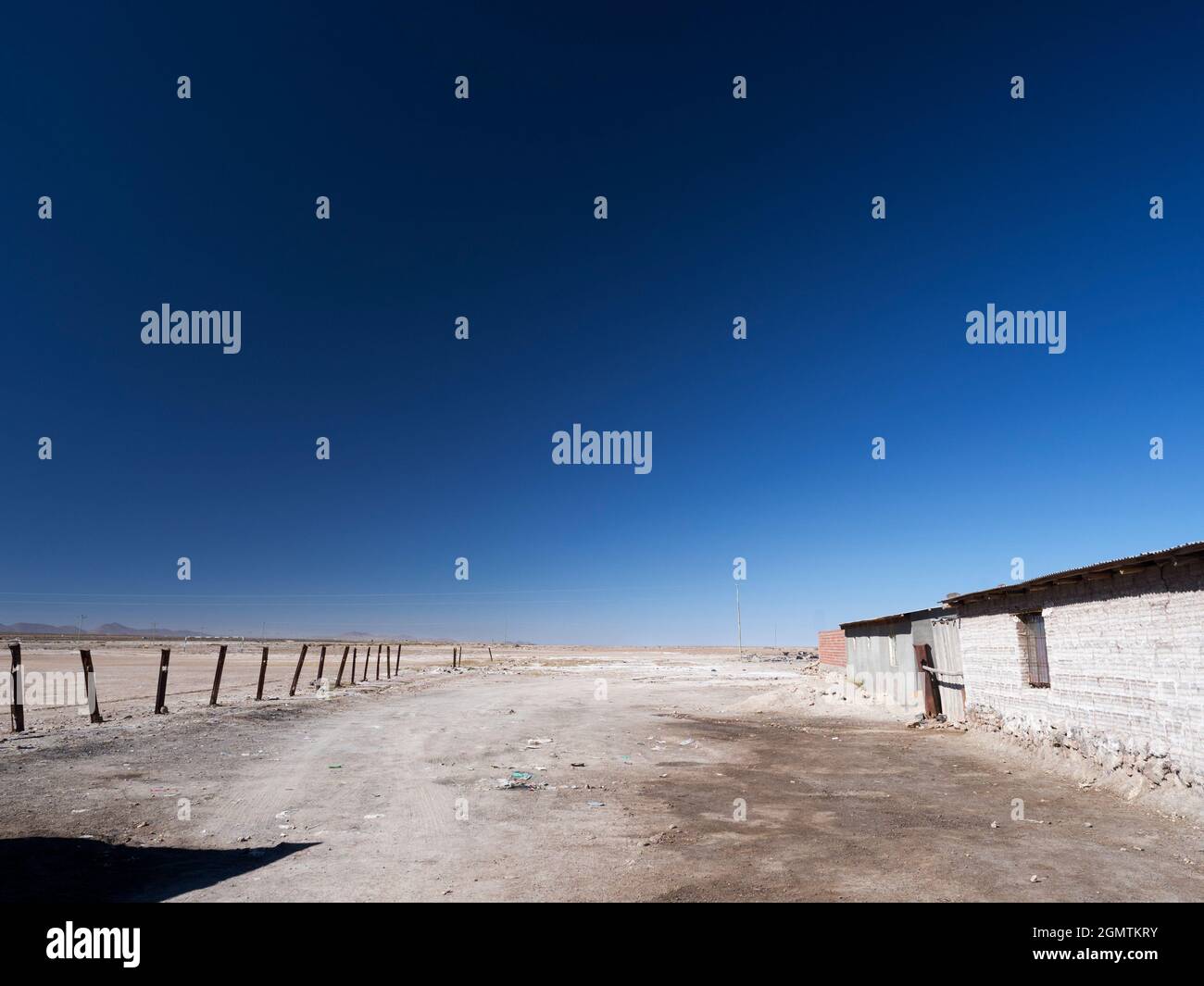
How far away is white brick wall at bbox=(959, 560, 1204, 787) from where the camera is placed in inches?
373

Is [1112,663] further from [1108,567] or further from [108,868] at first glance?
[108,868]

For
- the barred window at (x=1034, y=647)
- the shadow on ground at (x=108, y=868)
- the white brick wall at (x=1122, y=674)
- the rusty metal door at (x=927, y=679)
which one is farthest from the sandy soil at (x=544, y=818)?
the rusty metal door at (x=927, y=679)

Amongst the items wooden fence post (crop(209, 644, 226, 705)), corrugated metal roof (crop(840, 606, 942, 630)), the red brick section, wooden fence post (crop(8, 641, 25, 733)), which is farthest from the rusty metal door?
wooden fence post (crop(8, 641, 25, 733))

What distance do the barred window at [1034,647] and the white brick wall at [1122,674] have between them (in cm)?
12

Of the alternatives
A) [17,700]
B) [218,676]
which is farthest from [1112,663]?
[218,676]

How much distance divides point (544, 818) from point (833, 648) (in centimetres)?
2707

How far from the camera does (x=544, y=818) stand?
912 centimetres

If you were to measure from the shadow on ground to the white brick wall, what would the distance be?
11457 mm

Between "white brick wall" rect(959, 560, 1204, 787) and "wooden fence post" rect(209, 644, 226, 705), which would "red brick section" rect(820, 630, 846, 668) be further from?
"wooden fence post" rect(209, 644, 226, 705)

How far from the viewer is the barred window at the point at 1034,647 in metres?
14.3

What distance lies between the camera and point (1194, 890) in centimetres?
655
